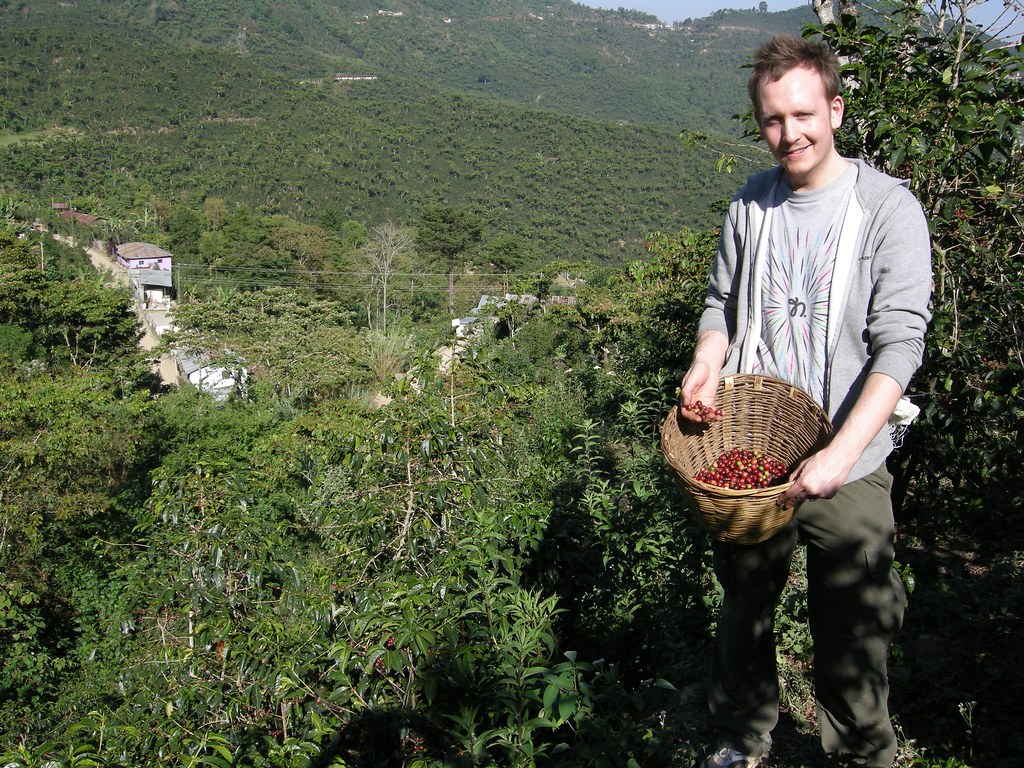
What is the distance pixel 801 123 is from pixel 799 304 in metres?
0.32

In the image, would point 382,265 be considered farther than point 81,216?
No

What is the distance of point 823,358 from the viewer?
54.0 inches

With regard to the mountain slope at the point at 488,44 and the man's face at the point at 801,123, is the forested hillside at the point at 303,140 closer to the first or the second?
the mountain slope at the point at 488,44

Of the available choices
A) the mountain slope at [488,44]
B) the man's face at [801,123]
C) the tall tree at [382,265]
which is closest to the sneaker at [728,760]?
the man's face at [801,123]

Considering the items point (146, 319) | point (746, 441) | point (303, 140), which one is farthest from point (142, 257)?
point (746, 441)

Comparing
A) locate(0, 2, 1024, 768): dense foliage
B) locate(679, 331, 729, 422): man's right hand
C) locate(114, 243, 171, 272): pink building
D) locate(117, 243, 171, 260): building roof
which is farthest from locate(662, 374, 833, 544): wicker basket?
locate(117, 243, 171, 260): building roof

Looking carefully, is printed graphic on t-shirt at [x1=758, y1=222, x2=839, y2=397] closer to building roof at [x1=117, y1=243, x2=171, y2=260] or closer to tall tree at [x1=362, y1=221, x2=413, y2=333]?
tall tree at [x1=362, y1=221, x2=413, y2=333]

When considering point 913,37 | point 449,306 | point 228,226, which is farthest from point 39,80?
point 913,37

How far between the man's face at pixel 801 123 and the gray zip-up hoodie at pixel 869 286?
3.3 inches

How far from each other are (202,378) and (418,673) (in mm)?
21617

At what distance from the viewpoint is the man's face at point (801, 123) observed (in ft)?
4.07

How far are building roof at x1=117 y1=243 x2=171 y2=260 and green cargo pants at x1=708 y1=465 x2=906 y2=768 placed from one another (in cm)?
4197

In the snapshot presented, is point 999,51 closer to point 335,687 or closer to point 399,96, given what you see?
point 335,687

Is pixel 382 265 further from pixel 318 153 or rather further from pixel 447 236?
pixel 318 153
